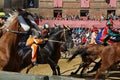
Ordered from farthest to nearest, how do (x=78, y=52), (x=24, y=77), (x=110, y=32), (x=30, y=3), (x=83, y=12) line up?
(x=30, y=3) → (x=83, y=12) → (x=78, y=52) → (x=110, y=32) → (x=24, y=77)

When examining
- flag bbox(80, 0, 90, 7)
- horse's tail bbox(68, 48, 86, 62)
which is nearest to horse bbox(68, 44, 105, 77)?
horse's tail bbox(68, 48, 86, 62)

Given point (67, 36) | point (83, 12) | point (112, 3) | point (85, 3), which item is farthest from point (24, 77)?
point (112, 3)

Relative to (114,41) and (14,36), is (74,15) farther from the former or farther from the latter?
(14,36)

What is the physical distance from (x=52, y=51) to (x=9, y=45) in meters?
5.85

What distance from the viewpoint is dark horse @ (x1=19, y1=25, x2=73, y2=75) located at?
13.0m

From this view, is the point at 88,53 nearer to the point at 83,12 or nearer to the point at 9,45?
the point at 9,45

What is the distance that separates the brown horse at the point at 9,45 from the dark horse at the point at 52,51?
472 cm

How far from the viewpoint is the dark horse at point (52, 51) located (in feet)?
42.6

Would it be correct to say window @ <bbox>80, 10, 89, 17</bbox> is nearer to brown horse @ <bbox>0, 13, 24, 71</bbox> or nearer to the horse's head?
the horse's head

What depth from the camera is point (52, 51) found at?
45.3 feet

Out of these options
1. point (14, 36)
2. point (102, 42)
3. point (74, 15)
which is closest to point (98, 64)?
point (102, 42)

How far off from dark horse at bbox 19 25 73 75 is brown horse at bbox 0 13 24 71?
4.72 m

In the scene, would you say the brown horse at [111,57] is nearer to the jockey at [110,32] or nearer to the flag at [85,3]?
the jockey at [110,32]

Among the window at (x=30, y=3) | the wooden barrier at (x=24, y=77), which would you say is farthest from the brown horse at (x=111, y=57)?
the window at (x=30, y=3)
